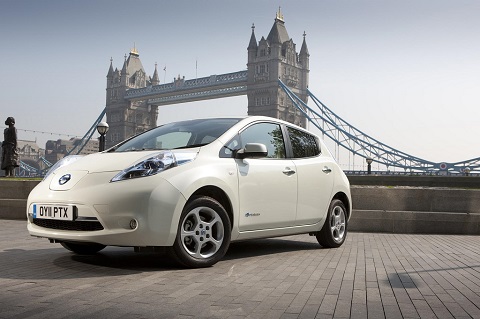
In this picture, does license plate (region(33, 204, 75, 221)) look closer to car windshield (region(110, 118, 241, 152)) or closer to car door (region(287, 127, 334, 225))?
car windshield (region(110, 118, 241, 152))

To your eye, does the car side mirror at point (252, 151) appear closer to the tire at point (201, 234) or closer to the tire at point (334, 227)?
the tire at point (201, 234)

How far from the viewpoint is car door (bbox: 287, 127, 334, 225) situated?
20.7ft

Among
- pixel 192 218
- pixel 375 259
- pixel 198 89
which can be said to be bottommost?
pixel 375 259

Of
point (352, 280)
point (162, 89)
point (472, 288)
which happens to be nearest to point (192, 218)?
point (352, 280)

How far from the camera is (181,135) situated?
567 centimetres

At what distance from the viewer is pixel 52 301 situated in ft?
11.6

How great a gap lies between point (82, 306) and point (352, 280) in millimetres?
2284

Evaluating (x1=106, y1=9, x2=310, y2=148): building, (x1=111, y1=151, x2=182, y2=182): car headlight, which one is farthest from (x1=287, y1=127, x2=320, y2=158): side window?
(x1=106, y1=9, x2=310, y2=148): building

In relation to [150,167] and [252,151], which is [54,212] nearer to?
[150,167]

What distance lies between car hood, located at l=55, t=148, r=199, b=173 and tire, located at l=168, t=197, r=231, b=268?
1.61 ft

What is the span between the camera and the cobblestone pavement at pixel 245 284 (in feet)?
11.1

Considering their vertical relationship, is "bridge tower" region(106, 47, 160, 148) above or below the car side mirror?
above

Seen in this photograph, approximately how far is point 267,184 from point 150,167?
146 centimetres

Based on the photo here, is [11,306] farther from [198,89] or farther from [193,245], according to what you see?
[198,89]
